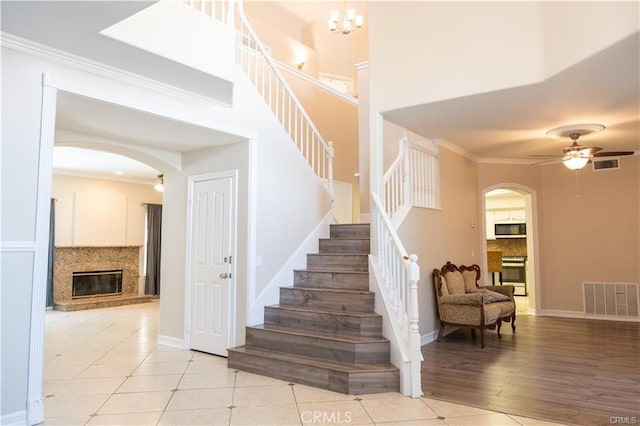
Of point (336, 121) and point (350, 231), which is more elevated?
point (336, 121)

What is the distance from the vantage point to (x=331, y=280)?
5227 millimetres

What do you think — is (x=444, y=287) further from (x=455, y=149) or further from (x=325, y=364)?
(x=325, y=364)

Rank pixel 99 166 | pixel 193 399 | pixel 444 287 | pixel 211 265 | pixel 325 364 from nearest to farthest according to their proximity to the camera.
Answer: pixel 193 399 → pixel 325 364 → pixel 211 265 → pixel 444 287 → pixel 99 166

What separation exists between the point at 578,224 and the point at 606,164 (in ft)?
3.79

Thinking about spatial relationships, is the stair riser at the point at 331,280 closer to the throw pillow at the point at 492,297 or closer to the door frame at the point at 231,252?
the door frame at the point at 231,252

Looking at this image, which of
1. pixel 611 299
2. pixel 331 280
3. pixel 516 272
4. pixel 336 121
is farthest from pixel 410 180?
pixel 516 272

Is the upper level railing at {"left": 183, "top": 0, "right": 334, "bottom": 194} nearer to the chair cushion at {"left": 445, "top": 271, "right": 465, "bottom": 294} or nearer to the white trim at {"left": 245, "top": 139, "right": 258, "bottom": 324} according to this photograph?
the white trim at {"left": 245, "top": 139, "right": 258, "bottom": 324}

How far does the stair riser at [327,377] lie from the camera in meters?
3.84

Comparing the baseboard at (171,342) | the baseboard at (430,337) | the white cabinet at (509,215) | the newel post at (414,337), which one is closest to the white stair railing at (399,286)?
the newel post at (414,337)

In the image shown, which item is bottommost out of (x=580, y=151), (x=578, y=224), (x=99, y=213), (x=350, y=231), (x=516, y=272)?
(x=516, y=272)

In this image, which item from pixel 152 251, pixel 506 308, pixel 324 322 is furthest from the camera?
pixel 152 251

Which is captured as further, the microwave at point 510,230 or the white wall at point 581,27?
the microwave at point 510,230

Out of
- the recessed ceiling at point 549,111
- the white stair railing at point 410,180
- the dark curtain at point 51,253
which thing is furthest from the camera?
the dark curtain at point 51,253

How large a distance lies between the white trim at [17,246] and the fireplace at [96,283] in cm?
716
